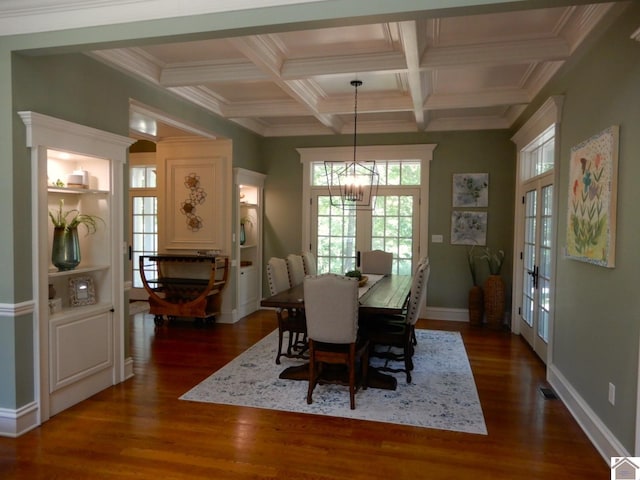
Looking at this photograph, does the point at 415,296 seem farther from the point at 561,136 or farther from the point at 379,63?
the point at 379,63

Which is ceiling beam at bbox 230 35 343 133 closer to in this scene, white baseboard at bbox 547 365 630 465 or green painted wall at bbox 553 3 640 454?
green painted wall at bbox 553 3 640 454

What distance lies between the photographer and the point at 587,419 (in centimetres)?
288

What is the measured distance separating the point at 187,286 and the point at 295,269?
1.63 metres

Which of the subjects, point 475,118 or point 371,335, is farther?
point 475,118

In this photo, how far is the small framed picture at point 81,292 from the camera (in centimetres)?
343

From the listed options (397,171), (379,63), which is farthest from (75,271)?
(397,171)

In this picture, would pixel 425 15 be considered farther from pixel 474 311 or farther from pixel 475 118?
pixel 474 311

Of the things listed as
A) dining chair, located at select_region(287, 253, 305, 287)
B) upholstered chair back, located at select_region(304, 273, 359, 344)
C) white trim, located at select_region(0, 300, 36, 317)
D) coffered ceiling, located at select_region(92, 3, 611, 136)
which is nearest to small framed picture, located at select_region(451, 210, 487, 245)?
coffered ceiling, located at select_region(92, 3, 611, 136)

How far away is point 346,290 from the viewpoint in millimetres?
3133

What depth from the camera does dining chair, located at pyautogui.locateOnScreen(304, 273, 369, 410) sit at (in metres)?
3.15

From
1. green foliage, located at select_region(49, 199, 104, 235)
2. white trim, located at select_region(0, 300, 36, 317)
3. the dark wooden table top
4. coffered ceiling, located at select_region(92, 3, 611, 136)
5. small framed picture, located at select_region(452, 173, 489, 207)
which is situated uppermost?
coffered ceiling, located at select_region(92, 3, 611, 136)

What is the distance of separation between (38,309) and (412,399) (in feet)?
9.11

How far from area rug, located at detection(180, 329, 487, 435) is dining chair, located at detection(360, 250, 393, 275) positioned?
5.01 ft

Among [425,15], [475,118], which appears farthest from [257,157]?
[425,15]
